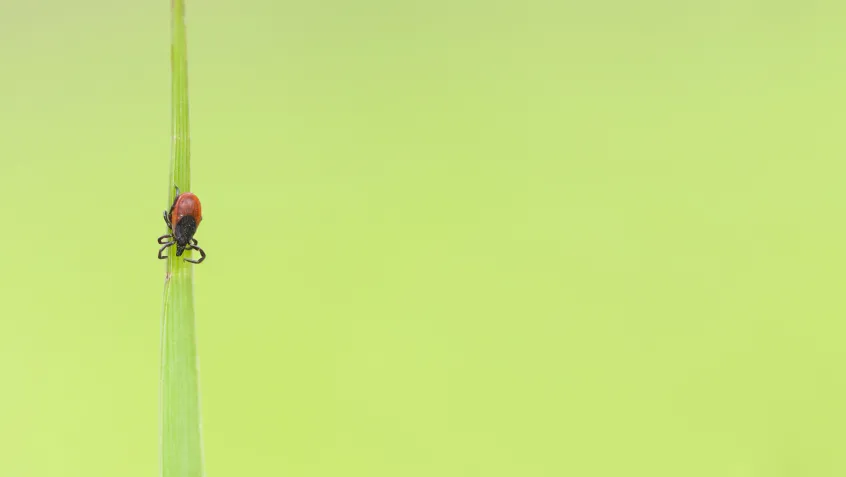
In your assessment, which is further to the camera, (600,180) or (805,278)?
(600,180)

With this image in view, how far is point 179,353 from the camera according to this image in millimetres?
430

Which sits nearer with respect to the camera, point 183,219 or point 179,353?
point 179,353

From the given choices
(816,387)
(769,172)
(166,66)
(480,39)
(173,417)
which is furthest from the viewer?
(480,39)

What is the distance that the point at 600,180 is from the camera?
125 centimetres

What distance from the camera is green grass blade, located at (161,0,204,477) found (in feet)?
1.37

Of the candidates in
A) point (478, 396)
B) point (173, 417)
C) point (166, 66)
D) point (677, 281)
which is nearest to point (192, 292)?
point (173, 417)

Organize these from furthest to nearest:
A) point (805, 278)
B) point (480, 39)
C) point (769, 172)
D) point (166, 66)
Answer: point (480, 39) → point (166, 66) → point (769, 172) → point (805, 278)

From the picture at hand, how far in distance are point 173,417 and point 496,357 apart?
0.74 m

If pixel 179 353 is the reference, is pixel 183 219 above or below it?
above

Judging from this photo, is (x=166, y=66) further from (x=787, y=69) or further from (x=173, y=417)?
(x=787, y=69)

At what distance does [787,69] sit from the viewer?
1.25 m

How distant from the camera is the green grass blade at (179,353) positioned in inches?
16.4

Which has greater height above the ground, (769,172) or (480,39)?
(480,39)

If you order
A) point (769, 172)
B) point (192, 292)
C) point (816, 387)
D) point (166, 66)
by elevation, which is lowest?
point (816, 387)
